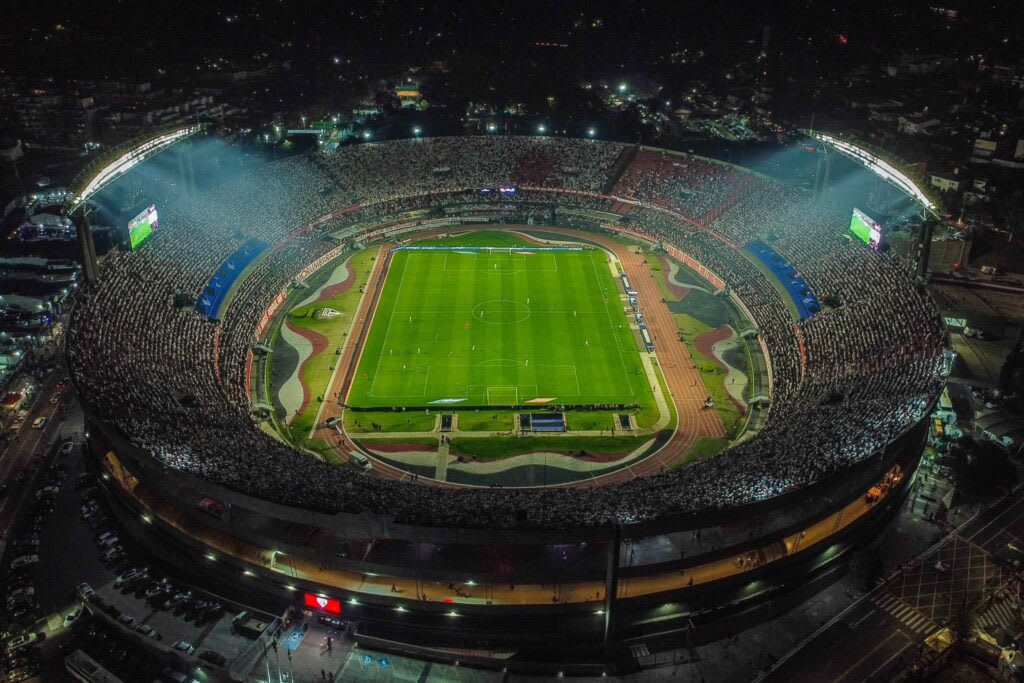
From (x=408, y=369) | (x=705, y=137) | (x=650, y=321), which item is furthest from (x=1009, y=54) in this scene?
(x=408, y=369)

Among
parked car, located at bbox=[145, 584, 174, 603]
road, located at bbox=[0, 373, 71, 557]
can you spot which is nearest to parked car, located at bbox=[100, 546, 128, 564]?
parked car, located at bbox=[145, 584, 174, 603]

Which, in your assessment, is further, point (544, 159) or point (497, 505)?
point (544, 159)

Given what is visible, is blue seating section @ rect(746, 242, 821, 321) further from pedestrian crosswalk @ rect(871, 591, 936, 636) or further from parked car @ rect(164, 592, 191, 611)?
parked car @ rect(164, 592, 191, 611)

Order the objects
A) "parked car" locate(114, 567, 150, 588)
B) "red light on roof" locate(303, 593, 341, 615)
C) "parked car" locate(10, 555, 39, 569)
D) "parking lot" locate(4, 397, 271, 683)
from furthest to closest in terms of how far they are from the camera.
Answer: "parked car" locate(10, 555, 39, 569)
"parked car" locate(114, 567, 150, 588)
"red light on roof" locate(303, 593, 341, 615)
"parking lot" locate(4, 397, 271, 683)

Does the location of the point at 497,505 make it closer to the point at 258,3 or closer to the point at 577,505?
the point at 577,505

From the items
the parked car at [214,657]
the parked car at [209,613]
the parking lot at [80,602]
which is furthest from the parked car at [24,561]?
the parked car at [214,657]
